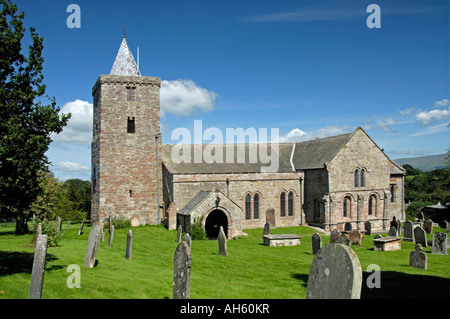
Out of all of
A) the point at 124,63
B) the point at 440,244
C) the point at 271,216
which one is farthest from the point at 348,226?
the point at 124,63

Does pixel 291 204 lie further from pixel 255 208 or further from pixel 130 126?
pixel 130 126

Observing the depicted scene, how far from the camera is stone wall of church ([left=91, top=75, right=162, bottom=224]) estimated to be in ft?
97.5

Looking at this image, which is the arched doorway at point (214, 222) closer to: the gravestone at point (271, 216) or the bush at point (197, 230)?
the bush at point (197, 230)

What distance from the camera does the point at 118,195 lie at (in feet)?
97.9

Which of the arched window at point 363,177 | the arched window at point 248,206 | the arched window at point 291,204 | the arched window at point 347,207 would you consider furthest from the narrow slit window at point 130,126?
the arched window at point 363,177

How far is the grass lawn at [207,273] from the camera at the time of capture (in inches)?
415

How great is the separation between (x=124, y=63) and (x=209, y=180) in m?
13.0

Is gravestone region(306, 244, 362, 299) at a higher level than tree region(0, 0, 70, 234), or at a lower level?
lower

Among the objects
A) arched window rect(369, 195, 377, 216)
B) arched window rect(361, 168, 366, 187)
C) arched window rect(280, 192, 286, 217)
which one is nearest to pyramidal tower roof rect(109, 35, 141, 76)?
arched window rect(280, 192, 286, 217)

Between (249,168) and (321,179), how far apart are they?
6.87m

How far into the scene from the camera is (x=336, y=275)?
6.12 metres

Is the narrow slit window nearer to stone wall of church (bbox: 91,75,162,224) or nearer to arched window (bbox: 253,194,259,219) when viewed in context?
stone wall of church (bbox: 91,75,162,224)
